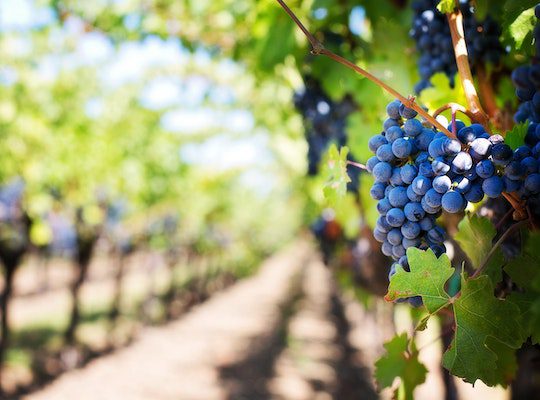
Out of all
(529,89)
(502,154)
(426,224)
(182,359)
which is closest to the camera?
(502,154)

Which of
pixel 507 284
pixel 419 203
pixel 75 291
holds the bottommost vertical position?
pixel 75 291

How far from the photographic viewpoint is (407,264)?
103 cm

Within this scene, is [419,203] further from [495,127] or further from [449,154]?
[495,127]

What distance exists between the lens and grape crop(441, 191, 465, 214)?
3.05 feet

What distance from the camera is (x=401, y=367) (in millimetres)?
1335

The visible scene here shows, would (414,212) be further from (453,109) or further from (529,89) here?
(529,89)

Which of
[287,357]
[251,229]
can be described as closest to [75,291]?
[287,357]

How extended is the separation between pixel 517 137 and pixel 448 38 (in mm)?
516

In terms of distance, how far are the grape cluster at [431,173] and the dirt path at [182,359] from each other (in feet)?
25.6

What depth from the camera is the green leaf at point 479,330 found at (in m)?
0.96

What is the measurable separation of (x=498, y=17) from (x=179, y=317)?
15067 mm

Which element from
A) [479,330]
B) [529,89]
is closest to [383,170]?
[479,330]

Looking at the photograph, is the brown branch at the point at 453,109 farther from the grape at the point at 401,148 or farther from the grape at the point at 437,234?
the grape at the point at 437,234

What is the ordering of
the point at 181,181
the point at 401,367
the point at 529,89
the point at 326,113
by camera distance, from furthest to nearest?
the point at 181,181 < the point at 326,113 < the point at 401,367 < the point at 529,89
